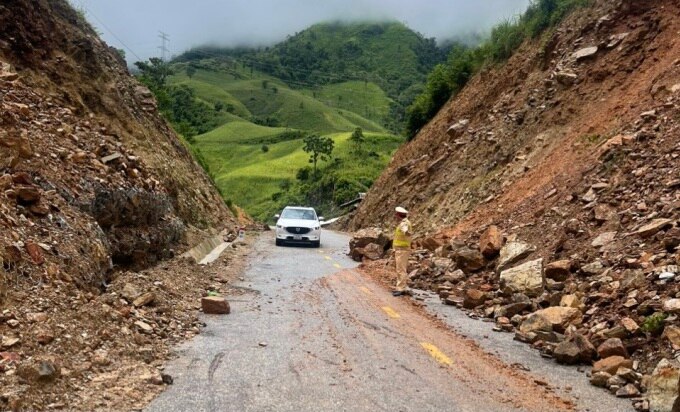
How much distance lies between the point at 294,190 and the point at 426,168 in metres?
58.8

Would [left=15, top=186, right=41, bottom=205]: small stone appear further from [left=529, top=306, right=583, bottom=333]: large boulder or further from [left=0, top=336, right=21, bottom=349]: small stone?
[left=529, top=306, right=583, bottom=333]: large boulder

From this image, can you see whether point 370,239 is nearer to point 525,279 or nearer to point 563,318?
point 525,279

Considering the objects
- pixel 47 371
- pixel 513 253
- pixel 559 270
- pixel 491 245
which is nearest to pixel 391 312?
pixel 559 270

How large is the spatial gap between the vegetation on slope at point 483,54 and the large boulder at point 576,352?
63.6 feet

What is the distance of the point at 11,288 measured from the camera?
6148 mm

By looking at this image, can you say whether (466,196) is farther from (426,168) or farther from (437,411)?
(437,411)

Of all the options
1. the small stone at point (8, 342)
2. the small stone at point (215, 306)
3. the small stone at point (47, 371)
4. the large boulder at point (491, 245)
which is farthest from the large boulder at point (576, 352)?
the small stone at point (8, 342)

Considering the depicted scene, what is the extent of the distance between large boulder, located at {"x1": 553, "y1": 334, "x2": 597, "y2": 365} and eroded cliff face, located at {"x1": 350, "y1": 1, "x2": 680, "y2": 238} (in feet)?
22.6

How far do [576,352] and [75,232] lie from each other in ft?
22.9

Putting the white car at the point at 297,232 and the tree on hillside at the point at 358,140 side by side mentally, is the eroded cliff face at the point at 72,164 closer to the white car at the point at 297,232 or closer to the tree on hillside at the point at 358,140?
the white car at the point at 297,232

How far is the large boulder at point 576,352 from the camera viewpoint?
678 centimetres

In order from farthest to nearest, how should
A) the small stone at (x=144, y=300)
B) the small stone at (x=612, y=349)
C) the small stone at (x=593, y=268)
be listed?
1. the small stone at (x=593, y=268)
2. the small stone at (x=144, y=300)
3. the small stone at (x=612, y=349)

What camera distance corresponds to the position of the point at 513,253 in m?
11.3

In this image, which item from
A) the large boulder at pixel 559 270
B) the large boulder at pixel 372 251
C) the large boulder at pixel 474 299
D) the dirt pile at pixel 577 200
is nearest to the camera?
the dirt pile at pixel 577 200
